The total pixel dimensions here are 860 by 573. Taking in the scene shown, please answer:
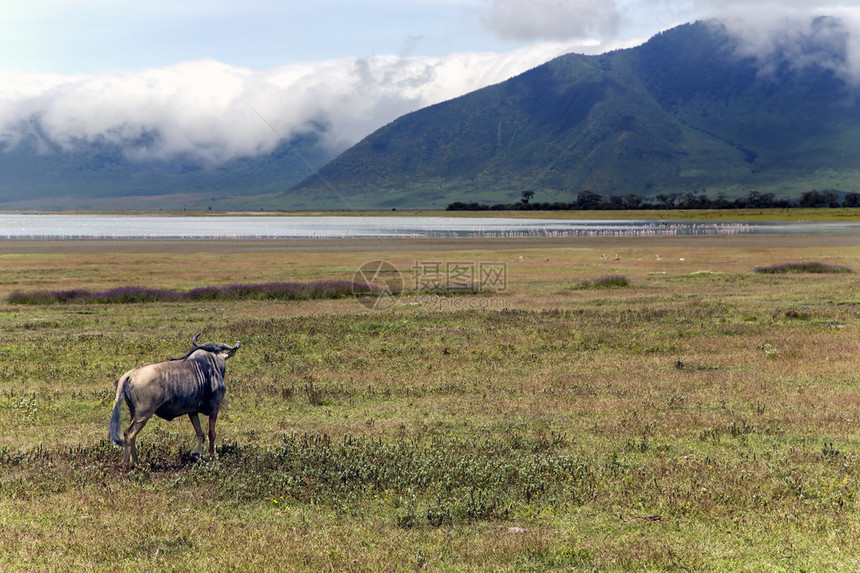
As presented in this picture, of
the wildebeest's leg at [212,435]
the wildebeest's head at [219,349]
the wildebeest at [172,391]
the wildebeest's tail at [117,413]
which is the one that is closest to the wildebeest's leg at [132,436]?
the wildebeest at [172,391]

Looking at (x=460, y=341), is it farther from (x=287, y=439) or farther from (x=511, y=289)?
(x=511, y=289)

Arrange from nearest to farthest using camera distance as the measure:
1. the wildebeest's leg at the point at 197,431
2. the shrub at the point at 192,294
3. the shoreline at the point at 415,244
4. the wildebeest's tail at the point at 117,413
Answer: the wildebeest's tail at the point at 117,413 < the wildebeest's leg at the point at 197,431 < the shrub at the point at 192,294 < the shoreline at the point at 415,244

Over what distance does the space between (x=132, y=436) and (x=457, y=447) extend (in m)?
5.65

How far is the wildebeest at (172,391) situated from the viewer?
11867 mm

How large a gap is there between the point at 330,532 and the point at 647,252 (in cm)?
8837

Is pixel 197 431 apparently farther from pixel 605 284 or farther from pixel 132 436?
pixel 605 284

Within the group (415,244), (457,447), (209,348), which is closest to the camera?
(209,348)

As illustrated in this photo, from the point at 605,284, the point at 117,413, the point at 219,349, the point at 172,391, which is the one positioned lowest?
the point at 605,284

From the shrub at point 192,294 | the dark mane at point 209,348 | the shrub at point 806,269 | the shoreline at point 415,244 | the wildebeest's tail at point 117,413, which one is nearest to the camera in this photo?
the wildebeest's tail at point 117,413

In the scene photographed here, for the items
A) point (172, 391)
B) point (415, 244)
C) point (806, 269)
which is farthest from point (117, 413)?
point (415, 244)

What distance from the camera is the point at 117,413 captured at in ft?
38.9

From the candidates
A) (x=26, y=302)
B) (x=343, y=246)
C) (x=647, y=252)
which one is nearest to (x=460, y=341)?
(x=26, y=302)

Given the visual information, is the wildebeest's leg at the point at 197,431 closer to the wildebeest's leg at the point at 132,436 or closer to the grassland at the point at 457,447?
the grassland at the point at 457,447

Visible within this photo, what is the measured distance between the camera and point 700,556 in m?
9.34
